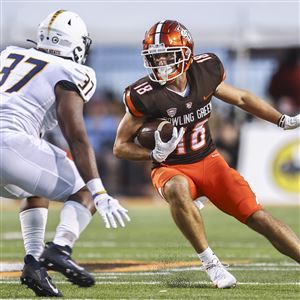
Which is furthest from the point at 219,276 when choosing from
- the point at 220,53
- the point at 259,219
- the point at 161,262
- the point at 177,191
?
the point at 220,53

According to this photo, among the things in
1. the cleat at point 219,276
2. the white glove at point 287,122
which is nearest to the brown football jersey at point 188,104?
the white glove at point 287,122

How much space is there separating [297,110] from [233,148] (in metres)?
1.18

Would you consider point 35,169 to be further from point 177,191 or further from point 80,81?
point 177,191

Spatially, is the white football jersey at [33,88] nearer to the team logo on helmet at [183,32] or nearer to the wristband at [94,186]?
the wristband at [94,186]

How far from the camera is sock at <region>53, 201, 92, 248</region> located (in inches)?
180

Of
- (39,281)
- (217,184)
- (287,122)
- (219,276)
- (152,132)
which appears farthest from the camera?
(287,122)

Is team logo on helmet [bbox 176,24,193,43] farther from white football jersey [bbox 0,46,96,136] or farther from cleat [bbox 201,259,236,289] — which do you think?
cleat [bbox 201,259,236,289]

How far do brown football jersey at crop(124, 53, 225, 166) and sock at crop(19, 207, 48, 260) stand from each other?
80 centimetres

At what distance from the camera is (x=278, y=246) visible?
5109 millimetres

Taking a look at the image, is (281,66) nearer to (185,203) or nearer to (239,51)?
(239,51)

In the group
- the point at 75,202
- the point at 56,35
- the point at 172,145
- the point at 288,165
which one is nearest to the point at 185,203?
the point at 172,145

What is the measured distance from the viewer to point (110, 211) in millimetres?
4336

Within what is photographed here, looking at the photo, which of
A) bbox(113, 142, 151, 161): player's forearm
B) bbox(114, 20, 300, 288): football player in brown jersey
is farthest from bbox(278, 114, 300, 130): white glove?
bbox(113, 142, 151, 161): player's forearm

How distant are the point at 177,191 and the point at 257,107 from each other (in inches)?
32.8
